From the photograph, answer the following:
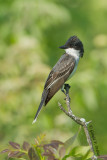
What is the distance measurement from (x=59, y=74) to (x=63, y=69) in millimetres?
153

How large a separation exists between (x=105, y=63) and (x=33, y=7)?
240cm

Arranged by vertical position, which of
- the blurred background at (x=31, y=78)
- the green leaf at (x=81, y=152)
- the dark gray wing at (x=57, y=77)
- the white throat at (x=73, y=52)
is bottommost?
the green leaf at (x=81, y=152)

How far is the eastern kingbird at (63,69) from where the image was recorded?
4309 mm

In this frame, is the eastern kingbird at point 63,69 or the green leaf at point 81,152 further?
the eastern kingbird at point 63,69

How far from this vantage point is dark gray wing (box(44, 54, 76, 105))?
432 cm

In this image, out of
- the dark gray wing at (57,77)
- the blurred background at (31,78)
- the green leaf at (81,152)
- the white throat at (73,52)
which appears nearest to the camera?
the green leaf at (81,152)

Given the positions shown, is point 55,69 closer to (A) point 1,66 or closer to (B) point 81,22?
(A) point 1,66

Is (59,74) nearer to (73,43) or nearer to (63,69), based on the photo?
(63,69)

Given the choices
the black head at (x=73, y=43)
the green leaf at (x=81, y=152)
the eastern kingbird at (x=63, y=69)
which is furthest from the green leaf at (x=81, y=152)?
the black head at (x=73, y=43)

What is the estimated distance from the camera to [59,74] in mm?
4535

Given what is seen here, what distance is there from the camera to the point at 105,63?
22.9 ft

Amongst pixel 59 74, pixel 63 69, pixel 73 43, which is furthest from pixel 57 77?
pixel 73 43

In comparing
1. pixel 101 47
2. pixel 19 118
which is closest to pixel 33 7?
pixel 101 47

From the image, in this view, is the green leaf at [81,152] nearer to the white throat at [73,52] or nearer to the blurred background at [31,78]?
the white throat at [73,52]
